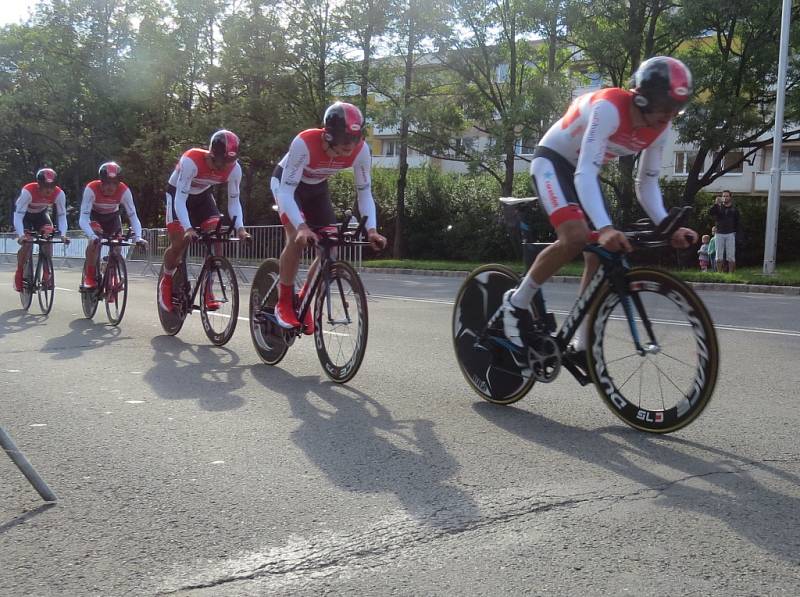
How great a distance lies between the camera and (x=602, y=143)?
14.7 feet

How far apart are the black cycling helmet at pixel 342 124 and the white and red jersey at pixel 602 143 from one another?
5.24 ft

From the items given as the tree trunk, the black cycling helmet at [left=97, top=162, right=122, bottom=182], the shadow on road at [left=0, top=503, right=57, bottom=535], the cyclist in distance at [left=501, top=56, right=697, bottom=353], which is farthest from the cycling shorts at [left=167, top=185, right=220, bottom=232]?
the tree trunk

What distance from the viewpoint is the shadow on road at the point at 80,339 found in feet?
26.1

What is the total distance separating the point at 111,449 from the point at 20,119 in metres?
48.7

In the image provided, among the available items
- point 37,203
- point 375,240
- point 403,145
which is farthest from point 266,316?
point 403,145

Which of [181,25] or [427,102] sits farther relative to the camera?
[181,25]

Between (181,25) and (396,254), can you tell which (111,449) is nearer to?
(396,254)

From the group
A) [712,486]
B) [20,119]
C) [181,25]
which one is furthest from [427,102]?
[20,119]

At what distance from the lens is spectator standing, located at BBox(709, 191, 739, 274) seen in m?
19.9

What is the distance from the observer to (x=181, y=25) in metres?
40.3

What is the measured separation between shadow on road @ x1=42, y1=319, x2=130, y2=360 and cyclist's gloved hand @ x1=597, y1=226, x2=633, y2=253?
16.8 feet

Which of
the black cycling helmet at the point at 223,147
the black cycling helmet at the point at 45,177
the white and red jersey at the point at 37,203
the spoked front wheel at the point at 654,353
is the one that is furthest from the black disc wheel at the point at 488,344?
the black cycling helmet at the point at 45,177

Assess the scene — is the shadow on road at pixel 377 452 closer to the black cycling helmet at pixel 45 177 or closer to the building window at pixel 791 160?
the black cycling helmet at pixel 45 177

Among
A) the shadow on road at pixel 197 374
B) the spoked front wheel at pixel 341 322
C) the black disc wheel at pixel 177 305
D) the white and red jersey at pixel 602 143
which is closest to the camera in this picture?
the white and red jersey at pixel 602 143
